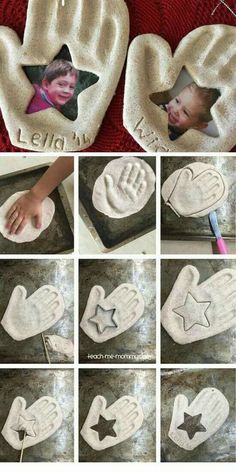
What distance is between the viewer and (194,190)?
1.42m

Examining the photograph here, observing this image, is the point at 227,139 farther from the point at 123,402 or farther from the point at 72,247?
the point at 123,402

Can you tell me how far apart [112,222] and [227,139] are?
22 cm

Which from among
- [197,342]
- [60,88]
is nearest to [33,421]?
[197,342]

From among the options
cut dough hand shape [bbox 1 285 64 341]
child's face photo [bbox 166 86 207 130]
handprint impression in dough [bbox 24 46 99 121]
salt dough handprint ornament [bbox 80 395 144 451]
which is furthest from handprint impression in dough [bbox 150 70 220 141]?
salt dough handprint ornament [bbox 80 395 144 451]

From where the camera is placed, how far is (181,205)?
1422 mm

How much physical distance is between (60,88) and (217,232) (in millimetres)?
328

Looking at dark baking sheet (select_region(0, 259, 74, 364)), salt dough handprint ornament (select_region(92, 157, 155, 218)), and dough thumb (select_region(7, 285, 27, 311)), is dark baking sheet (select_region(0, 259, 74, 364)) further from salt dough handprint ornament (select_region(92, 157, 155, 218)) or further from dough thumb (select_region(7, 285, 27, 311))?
salt dough handprint ornament (select_region(92, 157, 155, 218))

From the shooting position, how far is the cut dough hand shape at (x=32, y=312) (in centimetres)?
142

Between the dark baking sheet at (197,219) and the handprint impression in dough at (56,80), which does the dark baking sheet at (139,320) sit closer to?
the dark baking sheet at (197,219)

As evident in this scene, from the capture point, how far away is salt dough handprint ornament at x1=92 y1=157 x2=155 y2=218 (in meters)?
1.42

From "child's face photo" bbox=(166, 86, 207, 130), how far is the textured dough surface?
0.75ft

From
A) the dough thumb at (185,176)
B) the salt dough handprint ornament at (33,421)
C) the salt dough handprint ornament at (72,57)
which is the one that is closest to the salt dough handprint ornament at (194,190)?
the dough thumb at (185,176)

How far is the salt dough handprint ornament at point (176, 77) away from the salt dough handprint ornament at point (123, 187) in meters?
0.04
